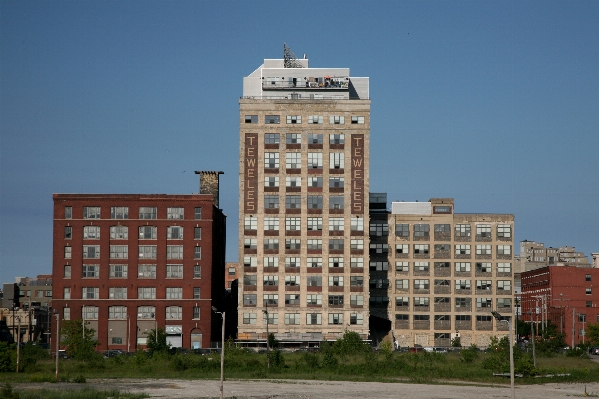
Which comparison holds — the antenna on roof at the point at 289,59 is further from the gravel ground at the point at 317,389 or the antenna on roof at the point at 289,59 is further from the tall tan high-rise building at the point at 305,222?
the gravel ground at the point at 317,389

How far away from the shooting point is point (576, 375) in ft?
372

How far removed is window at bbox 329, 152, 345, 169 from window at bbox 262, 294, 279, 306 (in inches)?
881

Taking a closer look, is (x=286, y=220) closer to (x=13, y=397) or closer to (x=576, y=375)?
(x=576, y=375)

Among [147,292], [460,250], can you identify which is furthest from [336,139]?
[147,292]

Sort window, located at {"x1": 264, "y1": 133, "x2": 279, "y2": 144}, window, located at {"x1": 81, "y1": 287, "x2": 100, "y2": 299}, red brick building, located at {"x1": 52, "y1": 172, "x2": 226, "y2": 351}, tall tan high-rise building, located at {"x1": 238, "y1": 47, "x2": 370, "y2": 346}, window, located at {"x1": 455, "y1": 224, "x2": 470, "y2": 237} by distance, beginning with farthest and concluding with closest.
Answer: window, located at {"x1": 455, "y1": 224, "x2": 470, "y2": 237} → window, located at {"x1": 264, "y1": 133, "x2": 279, "y2": 144} → tall tan high-rise building, located at {"x1": 238, "y1": 47, "x2": 370, "y2": 346} → window, located at {"x1": 81, "y1": 287, "x2": 100, "y2": 299} → red brick building, located at {"x1": 52, "y1": 172, "x2": 226, "y2": 351}

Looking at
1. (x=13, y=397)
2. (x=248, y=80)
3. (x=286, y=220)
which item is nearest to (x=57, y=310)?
(x=286, y=220)

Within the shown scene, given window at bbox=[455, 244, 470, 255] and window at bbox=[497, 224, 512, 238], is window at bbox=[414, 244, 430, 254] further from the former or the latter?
window at bbox=[497, 224, 512, 238]

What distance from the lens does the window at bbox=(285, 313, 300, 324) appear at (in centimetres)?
15500

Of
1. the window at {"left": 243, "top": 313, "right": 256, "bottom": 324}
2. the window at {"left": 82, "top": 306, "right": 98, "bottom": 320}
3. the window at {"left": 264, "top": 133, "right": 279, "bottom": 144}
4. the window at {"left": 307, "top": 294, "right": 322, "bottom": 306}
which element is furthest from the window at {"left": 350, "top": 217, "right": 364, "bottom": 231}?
the window at {"left": 82, "top": 306, "right": 98, "bottom": 320}

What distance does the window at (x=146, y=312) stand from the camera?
510ft

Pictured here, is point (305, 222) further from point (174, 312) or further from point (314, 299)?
point (174, 312)

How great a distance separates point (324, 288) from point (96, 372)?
47271 mm

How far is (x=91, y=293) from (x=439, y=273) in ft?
192

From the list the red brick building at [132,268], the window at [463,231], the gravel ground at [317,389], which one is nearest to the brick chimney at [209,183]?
the red brick building at [132,268]
